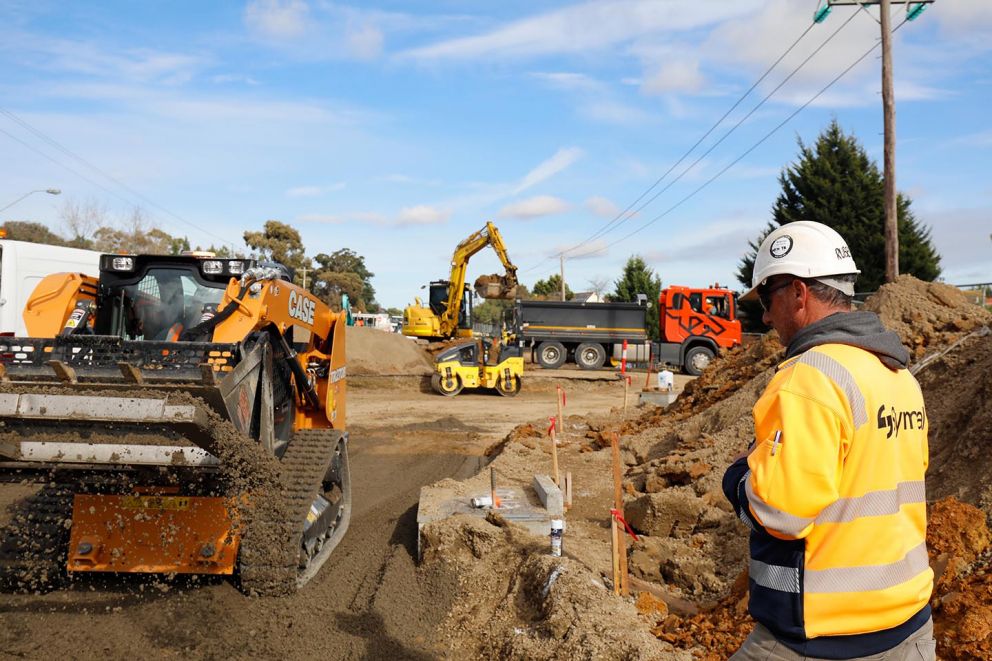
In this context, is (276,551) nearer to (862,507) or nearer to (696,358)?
(862,507)

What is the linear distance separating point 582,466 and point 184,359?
6.79 metres

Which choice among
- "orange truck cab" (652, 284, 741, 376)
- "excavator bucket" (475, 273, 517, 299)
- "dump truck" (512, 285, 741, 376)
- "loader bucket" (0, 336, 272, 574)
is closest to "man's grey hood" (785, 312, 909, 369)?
"loader bucket" (0, 336, 272, 574)

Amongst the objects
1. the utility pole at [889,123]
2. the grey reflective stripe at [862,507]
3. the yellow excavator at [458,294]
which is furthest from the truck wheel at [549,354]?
the grey reflective stripe at [862,507]

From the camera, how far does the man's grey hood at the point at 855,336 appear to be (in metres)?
2.14

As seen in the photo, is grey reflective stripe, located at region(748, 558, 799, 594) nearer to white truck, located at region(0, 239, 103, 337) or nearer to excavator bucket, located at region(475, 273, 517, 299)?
white truck, located at region(0, 239, 103, 337)

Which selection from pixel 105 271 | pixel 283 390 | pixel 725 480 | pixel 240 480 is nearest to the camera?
pixel 725 480

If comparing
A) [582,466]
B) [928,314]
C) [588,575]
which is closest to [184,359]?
[588,575]

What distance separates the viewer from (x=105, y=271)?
641cm

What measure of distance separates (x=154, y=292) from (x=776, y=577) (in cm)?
567

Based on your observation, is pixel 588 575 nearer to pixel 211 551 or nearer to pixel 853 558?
pixel 211 551

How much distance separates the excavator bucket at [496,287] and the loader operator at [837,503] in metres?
23.3

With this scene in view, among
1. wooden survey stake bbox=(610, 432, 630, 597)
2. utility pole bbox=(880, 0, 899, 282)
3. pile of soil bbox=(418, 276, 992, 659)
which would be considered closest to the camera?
pile of soil bbox=(418, 276, 992, 659)

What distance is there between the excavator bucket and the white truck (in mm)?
13566

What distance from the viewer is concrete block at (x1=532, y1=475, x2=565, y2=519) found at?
711cm
